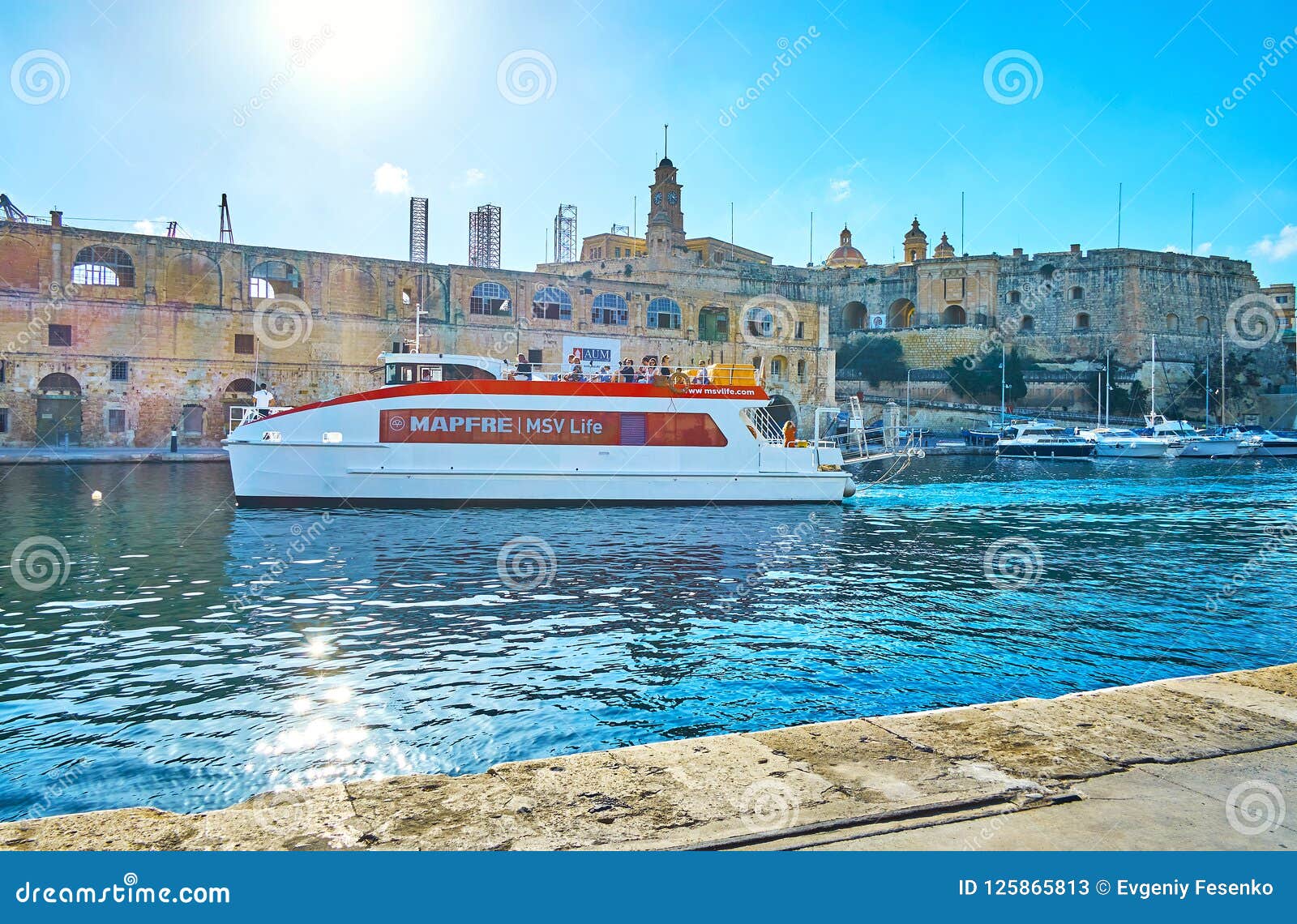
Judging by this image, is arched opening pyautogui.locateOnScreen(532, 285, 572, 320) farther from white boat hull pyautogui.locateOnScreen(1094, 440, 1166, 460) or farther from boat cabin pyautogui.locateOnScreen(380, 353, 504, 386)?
white boat hull pyautogui.locateOnScreen(1094, 440, 1166, 460)

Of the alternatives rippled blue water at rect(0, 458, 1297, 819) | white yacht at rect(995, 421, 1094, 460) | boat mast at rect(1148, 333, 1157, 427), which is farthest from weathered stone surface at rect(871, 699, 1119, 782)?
boat mast at rect(1148, 333, 1157, 427)

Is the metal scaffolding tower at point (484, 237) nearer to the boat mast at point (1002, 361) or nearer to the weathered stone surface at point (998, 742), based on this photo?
the boat mast at point (1002, 361)

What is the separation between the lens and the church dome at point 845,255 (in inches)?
3287

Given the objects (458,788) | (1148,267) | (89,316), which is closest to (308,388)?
(89,316)

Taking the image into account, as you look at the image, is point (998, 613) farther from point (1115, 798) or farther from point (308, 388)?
point (308, 388)

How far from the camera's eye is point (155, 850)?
362 centimetres

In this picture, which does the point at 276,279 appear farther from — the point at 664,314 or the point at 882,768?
the point at 882,768

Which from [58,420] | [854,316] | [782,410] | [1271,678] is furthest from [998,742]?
[854,316]

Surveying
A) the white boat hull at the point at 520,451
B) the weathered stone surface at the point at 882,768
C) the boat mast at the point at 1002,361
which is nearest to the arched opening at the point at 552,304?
the white boat hull at the point at 520,451

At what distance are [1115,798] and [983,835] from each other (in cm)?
74

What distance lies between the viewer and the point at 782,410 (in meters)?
51.7

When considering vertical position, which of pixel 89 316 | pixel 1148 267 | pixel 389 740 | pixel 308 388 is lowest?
pixel 389 740

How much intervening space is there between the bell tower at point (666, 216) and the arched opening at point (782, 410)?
16.5 m

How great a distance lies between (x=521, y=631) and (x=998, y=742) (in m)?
6.45
